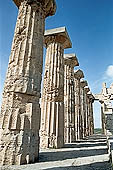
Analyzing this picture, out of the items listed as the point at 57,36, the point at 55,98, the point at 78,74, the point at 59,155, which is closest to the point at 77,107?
the point at 78,74

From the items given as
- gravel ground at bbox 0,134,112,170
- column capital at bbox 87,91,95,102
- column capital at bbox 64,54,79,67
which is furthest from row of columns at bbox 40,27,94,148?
column capital at bbox 87,91,95,102

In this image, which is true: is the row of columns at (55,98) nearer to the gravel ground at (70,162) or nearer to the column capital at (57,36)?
the column capital at (57,36)

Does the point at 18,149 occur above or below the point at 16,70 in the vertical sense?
below

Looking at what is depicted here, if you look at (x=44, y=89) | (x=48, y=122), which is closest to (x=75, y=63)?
(x=44, y=89)

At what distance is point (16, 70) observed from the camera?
207 inches

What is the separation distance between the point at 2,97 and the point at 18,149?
180 centimetres

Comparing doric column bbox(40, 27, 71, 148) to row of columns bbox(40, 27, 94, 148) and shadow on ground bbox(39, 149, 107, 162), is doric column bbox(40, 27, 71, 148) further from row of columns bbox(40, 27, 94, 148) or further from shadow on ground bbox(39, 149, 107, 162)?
shadow on ground bbox(39, 149, 107, 162)

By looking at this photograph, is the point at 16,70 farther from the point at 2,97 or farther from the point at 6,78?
the point at 2,97

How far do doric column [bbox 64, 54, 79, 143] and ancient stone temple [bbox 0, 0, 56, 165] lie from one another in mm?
6384

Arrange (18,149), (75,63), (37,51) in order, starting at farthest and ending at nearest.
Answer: (75,63)
(37,51)
(18,149)

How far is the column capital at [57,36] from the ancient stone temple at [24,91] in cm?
290

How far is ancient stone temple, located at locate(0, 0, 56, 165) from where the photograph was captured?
4.40 metres

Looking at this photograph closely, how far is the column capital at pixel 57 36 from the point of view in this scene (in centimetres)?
944

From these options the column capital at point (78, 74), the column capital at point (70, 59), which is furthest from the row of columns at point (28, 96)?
the column capital at point (78, 74)
